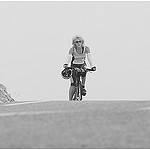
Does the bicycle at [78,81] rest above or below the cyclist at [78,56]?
below

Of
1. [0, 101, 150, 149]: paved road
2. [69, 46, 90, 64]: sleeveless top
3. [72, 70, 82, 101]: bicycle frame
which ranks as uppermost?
[69, 46, 90, 64]: sleeveless top

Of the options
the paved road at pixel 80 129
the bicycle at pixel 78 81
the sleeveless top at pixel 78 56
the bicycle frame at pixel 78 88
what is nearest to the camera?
the paved road at pixel 80 129

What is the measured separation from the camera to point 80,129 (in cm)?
630

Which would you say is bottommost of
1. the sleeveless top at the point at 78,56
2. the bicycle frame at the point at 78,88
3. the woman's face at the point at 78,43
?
the bicycle frame at the point at 78,88

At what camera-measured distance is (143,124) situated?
664 centimetres

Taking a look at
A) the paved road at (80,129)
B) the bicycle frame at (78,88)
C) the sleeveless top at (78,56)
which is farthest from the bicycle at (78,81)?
the paved road at (80,129)

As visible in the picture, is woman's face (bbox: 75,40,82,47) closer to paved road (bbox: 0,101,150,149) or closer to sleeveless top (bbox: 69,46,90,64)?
sleeveless top (bbox: 69,46,90,64)

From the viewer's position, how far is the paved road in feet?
18.4

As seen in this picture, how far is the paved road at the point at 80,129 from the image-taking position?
562 cm

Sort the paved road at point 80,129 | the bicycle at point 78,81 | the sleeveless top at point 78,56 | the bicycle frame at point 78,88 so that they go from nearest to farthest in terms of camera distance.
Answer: the paved road at point 80,129 < the bicycle at point 78,81 < the bicycle frame at point 78,88 < the sleeveless top at point 78,56

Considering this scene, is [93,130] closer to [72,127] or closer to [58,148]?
[72,127]

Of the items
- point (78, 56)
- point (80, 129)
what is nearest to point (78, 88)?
point (78, 56)

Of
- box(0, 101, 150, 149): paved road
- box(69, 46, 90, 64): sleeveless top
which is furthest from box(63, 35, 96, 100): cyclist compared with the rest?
box(0, 101, 150, 149): paved road

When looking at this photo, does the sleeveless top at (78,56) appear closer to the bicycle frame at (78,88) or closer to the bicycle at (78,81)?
the bicycle at (78,81)
